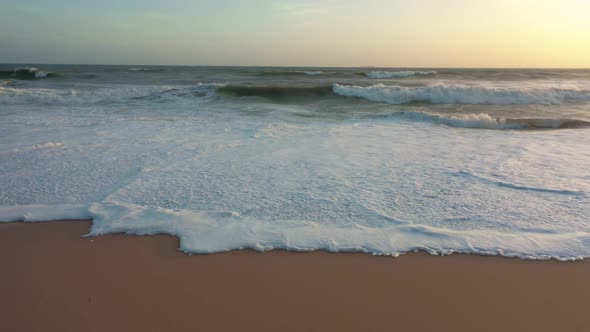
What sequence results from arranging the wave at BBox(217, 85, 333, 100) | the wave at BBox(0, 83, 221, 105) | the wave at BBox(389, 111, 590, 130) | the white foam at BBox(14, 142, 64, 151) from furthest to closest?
the wave at BBox(217, 85, 333, 100) < the wave at BBox(0, 83, 221, 105) < the wave at BBox(389, 111, 590, 130) < the white foam at BBox(14, 142, 64, 151)

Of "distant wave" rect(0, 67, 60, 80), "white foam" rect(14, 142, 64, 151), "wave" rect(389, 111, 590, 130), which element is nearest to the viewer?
"white foam" rect(14, 142, 64, 151)

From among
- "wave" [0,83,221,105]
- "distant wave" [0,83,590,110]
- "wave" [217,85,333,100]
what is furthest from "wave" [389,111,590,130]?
"wave" [0,83,221,105]

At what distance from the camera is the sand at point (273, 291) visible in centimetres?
216

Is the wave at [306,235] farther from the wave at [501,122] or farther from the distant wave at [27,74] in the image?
the distant wave at [27,74]

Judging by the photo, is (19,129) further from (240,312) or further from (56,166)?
(240,312)

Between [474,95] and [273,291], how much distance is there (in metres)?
15.0

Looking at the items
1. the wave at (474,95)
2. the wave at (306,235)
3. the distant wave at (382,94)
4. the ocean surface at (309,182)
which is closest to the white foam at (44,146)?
the ocean surface at (309,182)

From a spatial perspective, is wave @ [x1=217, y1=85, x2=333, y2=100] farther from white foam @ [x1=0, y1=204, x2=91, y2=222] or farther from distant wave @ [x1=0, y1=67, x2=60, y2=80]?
distant wave @ [x1=0, y1=67, x2=60, y2=80]

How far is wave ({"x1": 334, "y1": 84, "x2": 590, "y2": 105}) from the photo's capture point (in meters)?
15.0

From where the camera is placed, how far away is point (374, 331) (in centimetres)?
209

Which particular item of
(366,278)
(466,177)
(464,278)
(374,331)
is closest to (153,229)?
(366,278)

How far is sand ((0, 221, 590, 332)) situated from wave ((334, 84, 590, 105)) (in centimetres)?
1314

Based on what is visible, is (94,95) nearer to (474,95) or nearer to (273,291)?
(273,291)

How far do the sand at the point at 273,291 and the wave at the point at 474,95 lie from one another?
1314 cm
